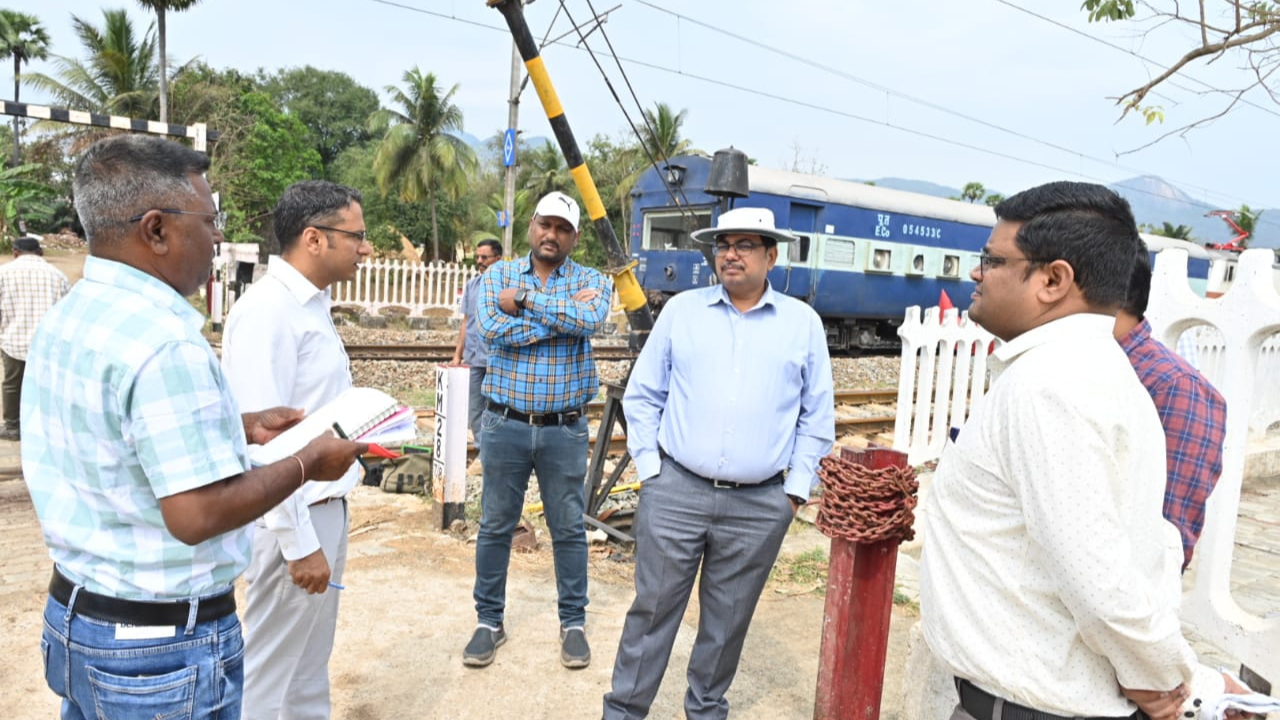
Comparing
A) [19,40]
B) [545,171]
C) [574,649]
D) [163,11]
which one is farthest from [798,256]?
[19,40]

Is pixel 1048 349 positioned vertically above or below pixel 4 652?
above

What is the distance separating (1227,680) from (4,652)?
13.6 ft

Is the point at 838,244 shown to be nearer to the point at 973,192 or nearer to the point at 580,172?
the point at 580,172

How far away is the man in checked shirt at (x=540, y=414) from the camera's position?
3.66 m

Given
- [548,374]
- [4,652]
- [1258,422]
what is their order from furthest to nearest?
[1258,422] < [548,374] < [4,652]

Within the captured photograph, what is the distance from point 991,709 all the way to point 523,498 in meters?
2.42

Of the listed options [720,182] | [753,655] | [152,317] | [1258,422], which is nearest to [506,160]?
[720,182]

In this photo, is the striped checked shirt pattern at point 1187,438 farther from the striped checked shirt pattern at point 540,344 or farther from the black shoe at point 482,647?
the black shoe at point 482,647

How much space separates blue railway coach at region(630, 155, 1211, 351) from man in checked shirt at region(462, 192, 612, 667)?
10641mm

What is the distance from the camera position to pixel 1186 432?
209 cm

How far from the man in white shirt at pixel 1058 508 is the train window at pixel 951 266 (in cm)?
1755

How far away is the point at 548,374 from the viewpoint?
145 inches

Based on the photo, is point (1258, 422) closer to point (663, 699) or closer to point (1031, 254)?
point (663, 699)

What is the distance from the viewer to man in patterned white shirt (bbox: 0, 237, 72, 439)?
704 centimetres
